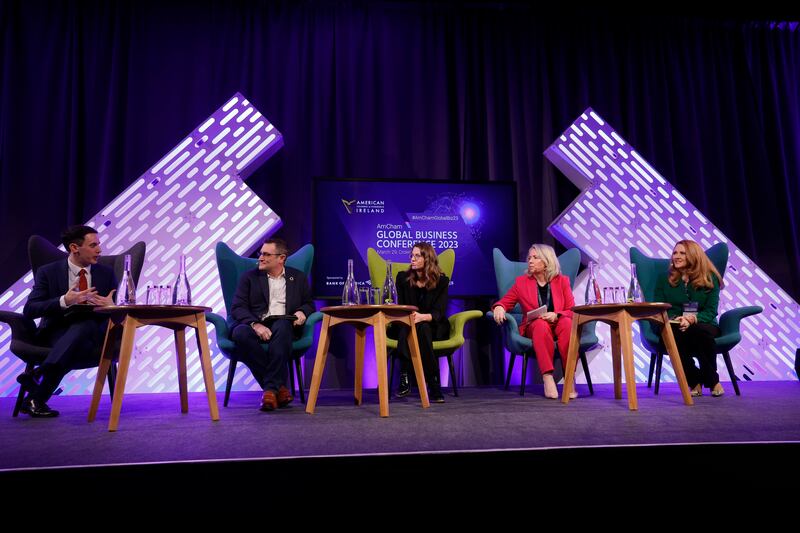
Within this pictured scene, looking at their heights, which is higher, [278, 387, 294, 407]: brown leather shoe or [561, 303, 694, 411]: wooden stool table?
[561, 303, 694, 411]: wooden stool table

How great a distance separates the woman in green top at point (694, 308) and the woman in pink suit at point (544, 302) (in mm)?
680

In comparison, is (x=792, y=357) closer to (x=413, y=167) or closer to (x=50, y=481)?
(x=413, y=167)

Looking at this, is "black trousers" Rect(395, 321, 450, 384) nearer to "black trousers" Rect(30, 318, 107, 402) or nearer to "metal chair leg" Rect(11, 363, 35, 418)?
"black trousers" Rect(30, 318, 107, 402)

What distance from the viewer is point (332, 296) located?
4984mm

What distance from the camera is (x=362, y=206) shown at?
5.17 m

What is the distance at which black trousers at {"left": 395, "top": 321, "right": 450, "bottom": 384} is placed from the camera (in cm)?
388

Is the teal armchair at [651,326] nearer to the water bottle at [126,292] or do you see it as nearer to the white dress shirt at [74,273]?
the water bottle at [126,292]

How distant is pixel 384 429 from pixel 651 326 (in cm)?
256

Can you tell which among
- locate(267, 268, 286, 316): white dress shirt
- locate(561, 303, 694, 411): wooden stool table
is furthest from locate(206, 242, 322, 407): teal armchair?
locate(561, 303, 694, 411): wooden stool table

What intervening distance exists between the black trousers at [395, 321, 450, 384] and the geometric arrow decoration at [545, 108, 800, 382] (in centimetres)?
191

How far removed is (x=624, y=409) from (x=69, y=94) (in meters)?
5.26

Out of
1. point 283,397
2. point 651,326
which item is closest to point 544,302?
point 651,326

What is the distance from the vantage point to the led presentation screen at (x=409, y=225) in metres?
5.08

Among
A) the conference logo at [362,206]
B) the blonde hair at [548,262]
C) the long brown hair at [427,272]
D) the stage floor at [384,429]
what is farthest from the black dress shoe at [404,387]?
the conference logo at [362,206]
